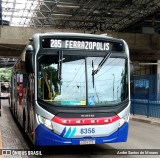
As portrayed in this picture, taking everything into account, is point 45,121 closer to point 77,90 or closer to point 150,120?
point 77,90

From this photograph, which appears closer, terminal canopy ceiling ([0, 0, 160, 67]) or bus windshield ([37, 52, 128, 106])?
bus windshield ([37, 52, 128, 106])

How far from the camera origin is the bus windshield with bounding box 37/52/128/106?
866 cm

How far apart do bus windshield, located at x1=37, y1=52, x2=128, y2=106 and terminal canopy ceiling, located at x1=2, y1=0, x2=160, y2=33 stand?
17.8 m

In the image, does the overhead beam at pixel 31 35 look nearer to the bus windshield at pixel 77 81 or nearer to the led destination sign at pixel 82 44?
the led destination sign at pixel 82 44

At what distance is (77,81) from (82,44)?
98 centimetres

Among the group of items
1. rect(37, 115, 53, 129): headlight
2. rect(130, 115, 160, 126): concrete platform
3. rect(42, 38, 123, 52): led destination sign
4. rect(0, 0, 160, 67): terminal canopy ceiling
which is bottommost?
rect(130, 115, 160, 126): concrete platform

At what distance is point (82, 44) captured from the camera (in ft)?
30.1

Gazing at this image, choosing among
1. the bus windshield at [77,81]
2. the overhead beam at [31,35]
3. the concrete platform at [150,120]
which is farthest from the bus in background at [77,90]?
the overhead beam at [31,35]

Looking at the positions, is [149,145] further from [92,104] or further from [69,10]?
[69,10]

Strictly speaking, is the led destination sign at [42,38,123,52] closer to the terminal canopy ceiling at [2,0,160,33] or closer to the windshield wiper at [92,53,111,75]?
the windshield wiper at [92,53,111,75]

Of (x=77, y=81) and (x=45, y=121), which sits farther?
(x=77, y=81)

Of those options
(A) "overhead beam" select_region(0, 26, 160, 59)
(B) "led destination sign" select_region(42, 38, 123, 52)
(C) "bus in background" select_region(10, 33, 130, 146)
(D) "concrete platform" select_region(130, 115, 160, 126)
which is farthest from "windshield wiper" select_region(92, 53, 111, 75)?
(A) "overhead beam" select_region(0, 26, 160, 59)

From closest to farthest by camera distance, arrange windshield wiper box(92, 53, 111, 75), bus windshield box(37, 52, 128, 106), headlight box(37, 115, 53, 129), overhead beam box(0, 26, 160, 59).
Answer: headlight box(37, 115, 53, 129) → bus windshield box(37, 52, 128, 106) → windshield wiper box(92, 53, 111, 75) → overhead beam box(0, 26, 160, 59)

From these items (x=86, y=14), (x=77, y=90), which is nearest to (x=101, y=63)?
(x=77, y=90)
